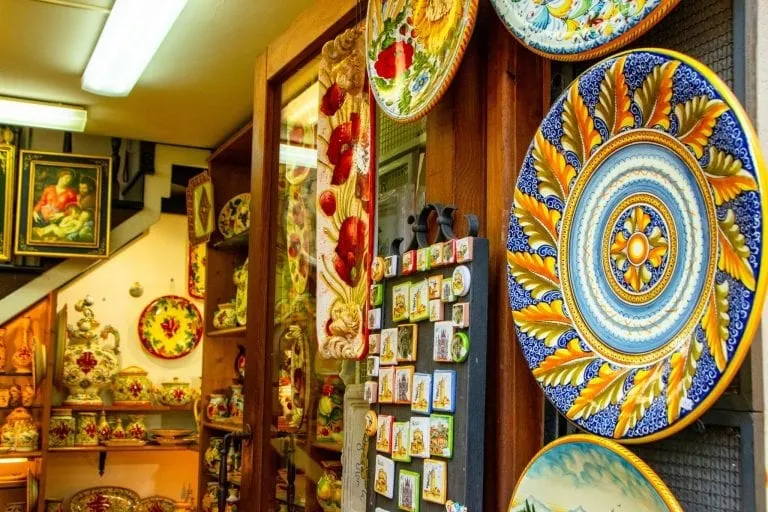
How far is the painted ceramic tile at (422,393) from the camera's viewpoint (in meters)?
1.42

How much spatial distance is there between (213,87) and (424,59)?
2.38 metres

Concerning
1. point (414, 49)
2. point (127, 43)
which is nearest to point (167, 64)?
point (127, 43)

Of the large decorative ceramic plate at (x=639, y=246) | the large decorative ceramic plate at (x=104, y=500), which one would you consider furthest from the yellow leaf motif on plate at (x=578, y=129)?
the large decorative ceramic plate at (x=104, y=500)

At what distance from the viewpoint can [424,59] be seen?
163 centimetres

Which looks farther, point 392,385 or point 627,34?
point 392,385

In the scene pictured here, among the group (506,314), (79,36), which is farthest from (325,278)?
(79,36)

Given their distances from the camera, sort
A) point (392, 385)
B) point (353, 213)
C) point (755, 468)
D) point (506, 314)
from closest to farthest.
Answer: point (755, 468) → point (506, 314) → point (392, 385) → point (353, 213)

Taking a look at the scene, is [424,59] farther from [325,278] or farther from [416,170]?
[325,278]

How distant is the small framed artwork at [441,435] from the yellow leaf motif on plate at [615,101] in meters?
0.51

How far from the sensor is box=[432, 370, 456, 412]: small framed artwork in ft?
4.48

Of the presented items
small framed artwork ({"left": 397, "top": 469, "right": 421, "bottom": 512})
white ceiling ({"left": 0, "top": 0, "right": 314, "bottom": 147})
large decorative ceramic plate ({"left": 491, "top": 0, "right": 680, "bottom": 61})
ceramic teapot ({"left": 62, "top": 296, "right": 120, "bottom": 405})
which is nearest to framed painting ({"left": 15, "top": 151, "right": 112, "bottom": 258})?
white ceiling ({"left": 0, "top": 0, "right": 314, "bottom": 147})

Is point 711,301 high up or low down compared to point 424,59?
down

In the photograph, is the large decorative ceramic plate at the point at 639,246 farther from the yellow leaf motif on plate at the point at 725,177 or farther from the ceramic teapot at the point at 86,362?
the ceramic teapot at the point at 86,362

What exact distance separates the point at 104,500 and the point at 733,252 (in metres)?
4.84
